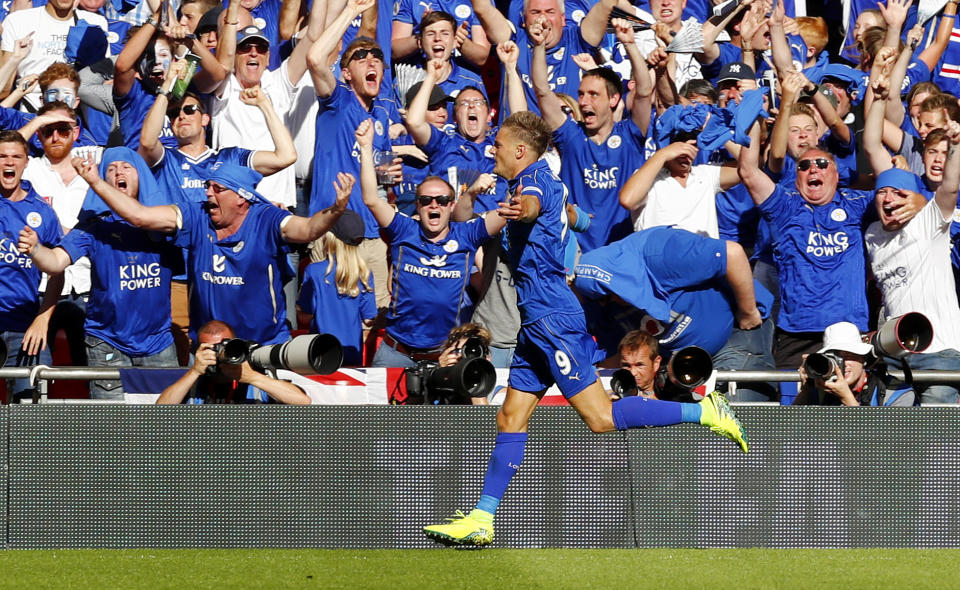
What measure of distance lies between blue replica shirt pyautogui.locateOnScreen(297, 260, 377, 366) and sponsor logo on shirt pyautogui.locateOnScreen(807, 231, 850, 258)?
2.84 metres

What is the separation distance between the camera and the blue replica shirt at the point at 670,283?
7234 mm

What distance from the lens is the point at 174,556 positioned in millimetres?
5711

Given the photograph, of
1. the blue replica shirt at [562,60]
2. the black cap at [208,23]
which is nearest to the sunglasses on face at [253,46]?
the black cap at [208,23]

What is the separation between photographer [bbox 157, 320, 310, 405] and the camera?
6.23m

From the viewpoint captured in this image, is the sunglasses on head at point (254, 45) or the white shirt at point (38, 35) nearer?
the sunglasses on head at point (254, 45)

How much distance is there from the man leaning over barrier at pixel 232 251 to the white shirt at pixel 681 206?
2.04 metres

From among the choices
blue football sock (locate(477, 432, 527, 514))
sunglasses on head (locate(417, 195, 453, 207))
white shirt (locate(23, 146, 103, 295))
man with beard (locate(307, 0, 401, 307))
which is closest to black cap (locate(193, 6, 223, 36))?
man with beard (locate(307, 0, 401, 307))

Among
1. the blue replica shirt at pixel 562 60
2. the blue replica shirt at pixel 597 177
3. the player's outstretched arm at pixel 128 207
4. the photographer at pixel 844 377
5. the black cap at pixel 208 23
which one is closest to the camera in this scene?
the photographer at pixel 844 377

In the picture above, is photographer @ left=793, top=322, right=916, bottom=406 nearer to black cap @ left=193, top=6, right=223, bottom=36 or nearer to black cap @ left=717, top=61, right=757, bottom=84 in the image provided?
black cap @ left=717, top=61, right=757, bottom=84

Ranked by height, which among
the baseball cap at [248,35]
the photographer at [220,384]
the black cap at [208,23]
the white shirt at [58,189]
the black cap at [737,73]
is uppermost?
the black cap at [208,23]

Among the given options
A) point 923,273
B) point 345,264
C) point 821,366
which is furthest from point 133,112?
point 923,273

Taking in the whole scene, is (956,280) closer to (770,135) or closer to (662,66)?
(770,135)

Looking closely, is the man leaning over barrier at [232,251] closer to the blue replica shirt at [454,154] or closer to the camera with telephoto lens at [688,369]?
the blue replica shirt at [454,154]

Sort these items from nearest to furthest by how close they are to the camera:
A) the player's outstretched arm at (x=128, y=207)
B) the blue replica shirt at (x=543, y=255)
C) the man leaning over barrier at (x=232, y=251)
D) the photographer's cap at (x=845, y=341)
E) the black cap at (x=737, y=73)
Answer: the blue replica shirt at (x=543, y=255)
the photographer's cap at (x=845, y=341)
the player's outstretched arm at (x=128, y=207)
the man leaning over barrier at (x=232, y=251)
the black cap at (x=737, y=73)
